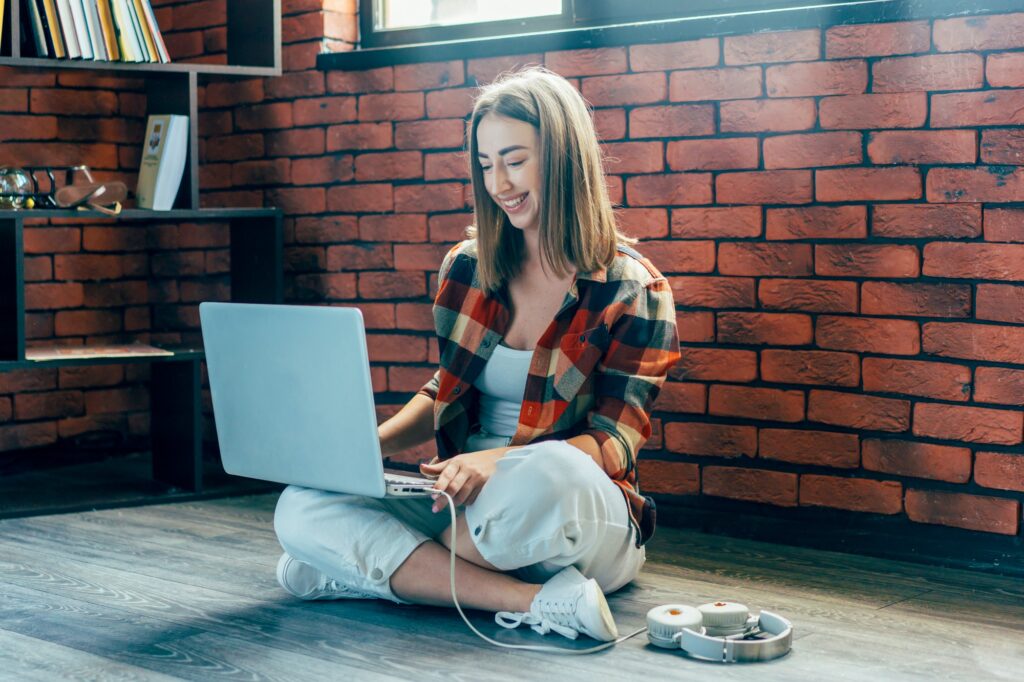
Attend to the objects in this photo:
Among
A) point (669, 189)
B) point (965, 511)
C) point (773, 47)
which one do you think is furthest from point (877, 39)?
point (965, 511)

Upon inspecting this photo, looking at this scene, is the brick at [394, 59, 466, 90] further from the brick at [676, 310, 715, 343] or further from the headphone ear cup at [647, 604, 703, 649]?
the headphone ear cup at [647, 604, 703, 649]

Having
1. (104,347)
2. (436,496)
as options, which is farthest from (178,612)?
(104,347)

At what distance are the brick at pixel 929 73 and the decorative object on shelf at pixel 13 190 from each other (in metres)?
2.00

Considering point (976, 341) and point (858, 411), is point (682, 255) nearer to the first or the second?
point (858, 411)

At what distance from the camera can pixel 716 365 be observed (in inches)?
111

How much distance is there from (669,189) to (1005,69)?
76cm

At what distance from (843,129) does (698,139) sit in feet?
1.11

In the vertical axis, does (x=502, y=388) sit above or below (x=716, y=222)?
below

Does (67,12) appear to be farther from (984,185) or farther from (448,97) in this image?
(984,185)

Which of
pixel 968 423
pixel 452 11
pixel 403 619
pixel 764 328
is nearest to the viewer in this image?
pixel 403 619

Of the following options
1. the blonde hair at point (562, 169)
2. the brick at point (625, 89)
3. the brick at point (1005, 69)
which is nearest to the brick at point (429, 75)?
the brick at point (625, 89)

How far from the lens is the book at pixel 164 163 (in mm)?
3219

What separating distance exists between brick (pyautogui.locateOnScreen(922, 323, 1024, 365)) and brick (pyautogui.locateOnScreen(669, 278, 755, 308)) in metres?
0.40

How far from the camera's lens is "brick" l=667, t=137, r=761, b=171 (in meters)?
2.75
